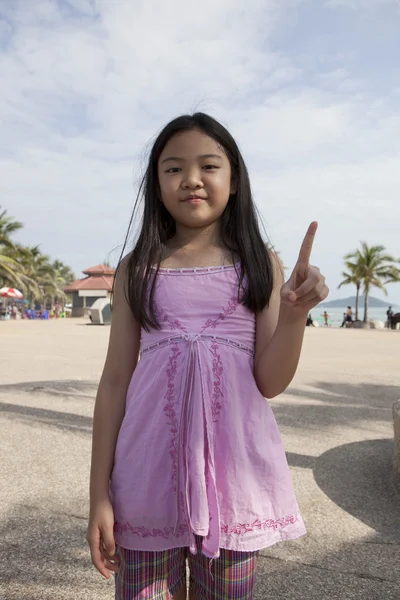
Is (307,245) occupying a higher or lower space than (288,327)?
higher

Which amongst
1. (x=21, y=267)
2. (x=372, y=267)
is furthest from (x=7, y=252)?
(x=372, y=267)

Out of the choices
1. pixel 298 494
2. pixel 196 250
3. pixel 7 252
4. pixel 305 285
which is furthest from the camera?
pixel 7 252

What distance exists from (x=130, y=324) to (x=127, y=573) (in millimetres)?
642

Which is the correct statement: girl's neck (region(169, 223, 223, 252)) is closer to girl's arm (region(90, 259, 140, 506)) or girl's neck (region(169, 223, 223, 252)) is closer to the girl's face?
the girl's face

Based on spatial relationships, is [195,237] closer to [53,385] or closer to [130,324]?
[130,324]

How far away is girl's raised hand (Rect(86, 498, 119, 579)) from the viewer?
1.33 m

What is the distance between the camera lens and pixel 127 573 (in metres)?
1.35

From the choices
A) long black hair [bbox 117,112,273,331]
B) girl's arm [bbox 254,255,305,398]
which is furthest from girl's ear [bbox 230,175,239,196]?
girl's arm [bbox 254,255,305,398]

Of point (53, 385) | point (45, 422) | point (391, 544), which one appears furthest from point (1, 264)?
point (391, 544)

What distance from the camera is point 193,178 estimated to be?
148 cm

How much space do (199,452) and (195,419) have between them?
0.26 ft

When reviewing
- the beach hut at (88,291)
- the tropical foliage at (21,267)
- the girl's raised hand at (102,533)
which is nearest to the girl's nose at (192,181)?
the girl's raised hand at (102,533)

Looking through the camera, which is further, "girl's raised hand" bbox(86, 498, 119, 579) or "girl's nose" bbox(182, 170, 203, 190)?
"girl's nose" bbox(182, 170, 203, 190)

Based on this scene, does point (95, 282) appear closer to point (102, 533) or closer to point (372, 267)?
point (372, 267)
